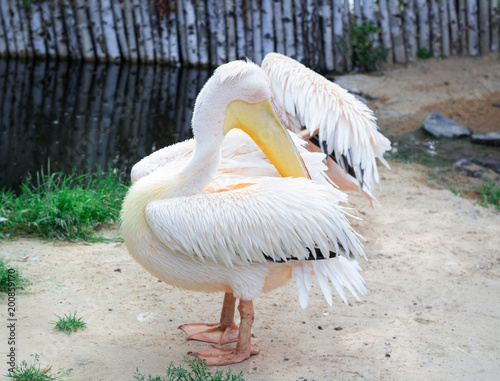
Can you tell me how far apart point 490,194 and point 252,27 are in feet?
17.9

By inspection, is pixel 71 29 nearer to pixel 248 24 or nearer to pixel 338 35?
pixel 248 24

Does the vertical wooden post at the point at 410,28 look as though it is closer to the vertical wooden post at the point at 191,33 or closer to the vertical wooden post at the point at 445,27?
the vertical wooden post at the point at 445,27

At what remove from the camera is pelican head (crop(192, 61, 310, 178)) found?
3.00m

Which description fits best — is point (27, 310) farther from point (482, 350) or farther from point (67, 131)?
point (67, 131)

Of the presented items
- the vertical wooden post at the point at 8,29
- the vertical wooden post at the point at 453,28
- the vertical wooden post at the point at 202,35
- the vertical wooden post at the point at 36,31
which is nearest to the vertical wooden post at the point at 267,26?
the vertical wooden post at the point at 202,35

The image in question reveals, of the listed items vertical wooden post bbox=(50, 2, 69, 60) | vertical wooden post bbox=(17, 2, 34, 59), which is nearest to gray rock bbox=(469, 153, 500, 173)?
vertical wooden post bbox=(50, 2, 69, 60)

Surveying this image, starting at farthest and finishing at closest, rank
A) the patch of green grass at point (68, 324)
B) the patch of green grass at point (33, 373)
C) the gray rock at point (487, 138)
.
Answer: the gray rock at point (487, 138) < the patch of green grass at point (68, 324) < the patch of green grass at point (33, 373)

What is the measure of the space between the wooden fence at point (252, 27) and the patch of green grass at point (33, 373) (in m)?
7.52

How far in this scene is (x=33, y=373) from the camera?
2.87 metres

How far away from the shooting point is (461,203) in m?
5.38

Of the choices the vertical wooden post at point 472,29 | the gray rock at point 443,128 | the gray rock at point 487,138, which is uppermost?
the vertical wooden post at point 472,29

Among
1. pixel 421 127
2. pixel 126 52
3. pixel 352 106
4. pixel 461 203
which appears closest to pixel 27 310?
pixel 352 106

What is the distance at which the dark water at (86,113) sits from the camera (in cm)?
661

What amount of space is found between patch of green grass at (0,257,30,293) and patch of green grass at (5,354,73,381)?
824 millimetres
